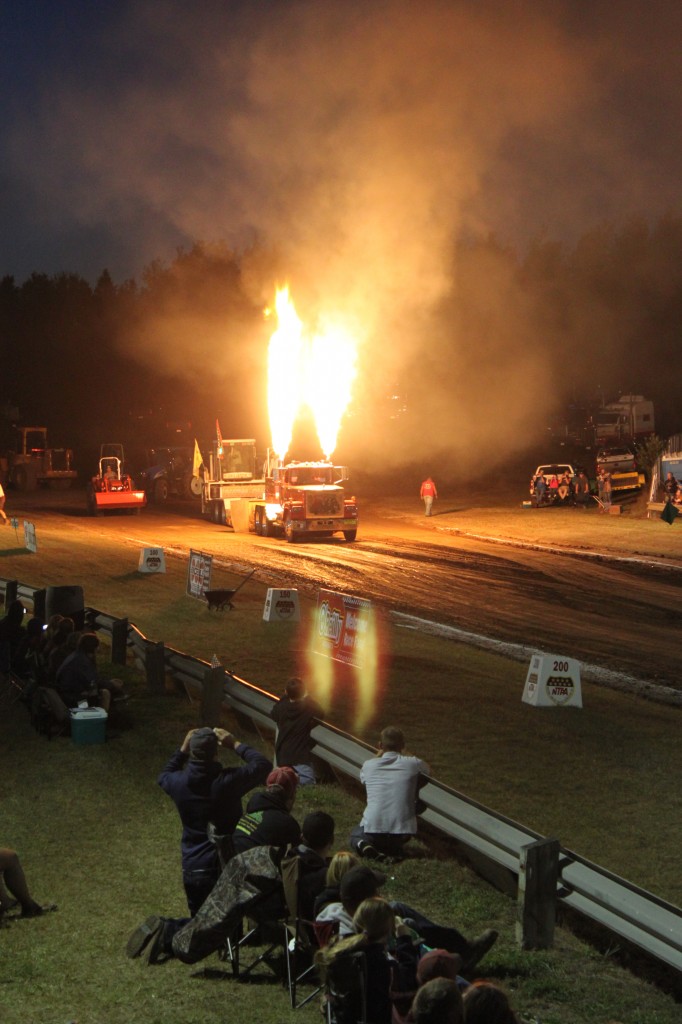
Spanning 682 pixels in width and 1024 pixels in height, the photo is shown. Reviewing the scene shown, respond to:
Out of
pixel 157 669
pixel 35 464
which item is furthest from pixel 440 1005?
pixel 35 464

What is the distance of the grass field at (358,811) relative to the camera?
601cm

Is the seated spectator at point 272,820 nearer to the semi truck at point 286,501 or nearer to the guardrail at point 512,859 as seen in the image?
the guardrail at point 512,859

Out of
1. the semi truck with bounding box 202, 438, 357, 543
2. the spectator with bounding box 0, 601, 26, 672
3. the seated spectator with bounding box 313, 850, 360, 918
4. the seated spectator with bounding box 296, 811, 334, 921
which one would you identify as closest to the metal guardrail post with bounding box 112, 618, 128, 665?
the spectator with bounding box 0, 601, 26, 672

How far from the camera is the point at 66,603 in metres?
17.6

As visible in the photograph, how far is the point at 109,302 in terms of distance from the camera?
75.8m

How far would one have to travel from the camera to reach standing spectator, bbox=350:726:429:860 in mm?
8258

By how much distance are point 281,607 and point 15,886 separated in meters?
12.9

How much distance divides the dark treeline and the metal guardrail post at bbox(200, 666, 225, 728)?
4082 centimetres

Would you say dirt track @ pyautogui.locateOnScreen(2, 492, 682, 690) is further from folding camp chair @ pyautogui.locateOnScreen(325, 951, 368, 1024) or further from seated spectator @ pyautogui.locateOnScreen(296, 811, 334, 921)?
folding camp chair @ pyautogui.locateOnScreen(325, 951, 368, 1024)

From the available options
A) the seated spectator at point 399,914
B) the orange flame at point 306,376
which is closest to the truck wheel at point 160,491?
the orange flame at point 306,376

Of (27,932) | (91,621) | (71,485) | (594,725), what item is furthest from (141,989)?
(71,485)

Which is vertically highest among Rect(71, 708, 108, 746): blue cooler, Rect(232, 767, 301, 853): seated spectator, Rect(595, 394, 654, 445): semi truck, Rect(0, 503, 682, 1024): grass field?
Rect(595, 394, 654, 445): semi truck

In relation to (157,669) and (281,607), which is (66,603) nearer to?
(157,669)

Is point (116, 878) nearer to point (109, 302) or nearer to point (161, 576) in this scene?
point (161, 576)
